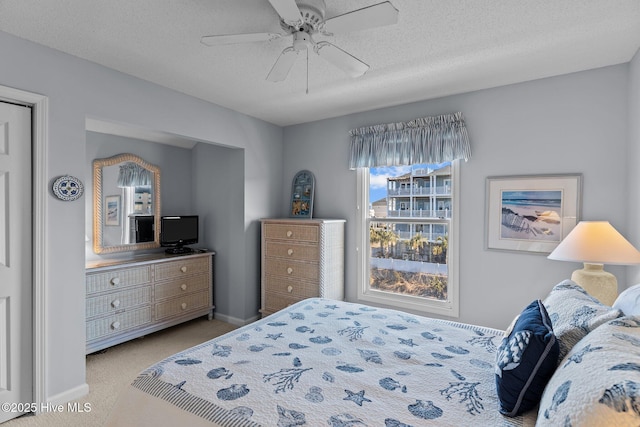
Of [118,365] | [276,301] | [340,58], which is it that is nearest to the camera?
[340,58]

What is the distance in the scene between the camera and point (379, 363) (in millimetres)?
1544

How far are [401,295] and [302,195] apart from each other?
64.3 inches

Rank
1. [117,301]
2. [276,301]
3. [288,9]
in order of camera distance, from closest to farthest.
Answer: [288,9], [117,301], [276,301]

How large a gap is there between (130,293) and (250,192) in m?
1.58

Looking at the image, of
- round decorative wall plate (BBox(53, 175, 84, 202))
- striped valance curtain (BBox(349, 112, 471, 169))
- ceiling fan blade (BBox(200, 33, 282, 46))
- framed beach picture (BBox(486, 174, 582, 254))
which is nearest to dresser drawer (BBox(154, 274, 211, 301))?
round decorative wall plate (BBox(53, 175, 84, 202))

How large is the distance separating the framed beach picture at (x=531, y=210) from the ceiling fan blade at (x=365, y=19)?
196 centimetres

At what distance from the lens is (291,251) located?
11.9 ft

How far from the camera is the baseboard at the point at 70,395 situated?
89.7 inches

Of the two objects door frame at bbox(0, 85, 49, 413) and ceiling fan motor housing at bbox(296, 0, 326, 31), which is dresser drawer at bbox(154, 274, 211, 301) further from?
ceiling fan motor housing at bbox(296, 0, 326, 31)

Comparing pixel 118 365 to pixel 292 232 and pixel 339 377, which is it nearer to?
pixel 292 232

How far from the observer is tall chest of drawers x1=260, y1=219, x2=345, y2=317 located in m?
3.46

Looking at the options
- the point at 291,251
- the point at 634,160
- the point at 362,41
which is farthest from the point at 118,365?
the point at 634,160

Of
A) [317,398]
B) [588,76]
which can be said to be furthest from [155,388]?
[588,76]

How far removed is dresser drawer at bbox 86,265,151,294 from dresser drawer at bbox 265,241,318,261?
1.27 metres
